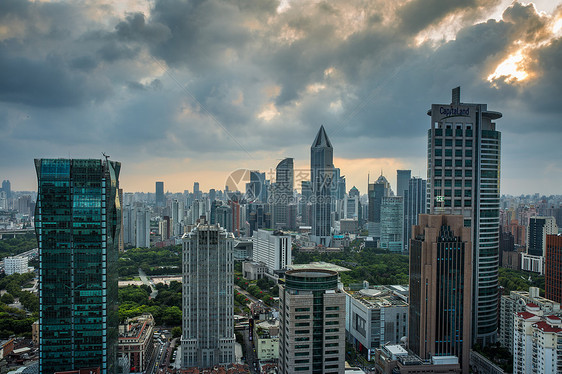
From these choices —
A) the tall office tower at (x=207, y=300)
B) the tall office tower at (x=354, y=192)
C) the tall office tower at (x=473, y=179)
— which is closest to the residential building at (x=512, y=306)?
the tall office tower at (x=473, y=179)

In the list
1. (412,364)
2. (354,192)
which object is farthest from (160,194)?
(412,364)

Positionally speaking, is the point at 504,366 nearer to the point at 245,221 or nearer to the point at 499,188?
the point at 499,188

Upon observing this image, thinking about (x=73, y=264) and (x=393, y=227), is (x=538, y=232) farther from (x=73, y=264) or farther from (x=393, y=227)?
(x=73, y=264)

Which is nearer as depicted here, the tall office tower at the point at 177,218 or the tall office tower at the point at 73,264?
the tall office tower at the point at 73,264

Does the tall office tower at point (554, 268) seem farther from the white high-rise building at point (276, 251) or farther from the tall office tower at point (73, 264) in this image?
the tall office tower at point (73, 264)

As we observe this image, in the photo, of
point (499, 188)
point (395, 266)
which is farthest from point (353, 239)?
point (499, 188)

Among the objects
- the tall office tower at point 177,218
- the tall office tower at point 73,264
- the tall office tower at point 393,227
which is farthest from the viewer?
the tall office tower at point 177,218

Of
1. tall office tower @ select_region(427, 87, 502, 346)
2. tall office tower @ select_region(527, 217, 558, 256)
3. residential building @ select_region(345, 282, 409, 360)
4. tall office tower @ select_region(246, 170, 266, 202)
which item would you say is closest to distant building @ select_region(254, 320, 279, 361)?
residential building @ select_region(345, 282, 409, 360)
